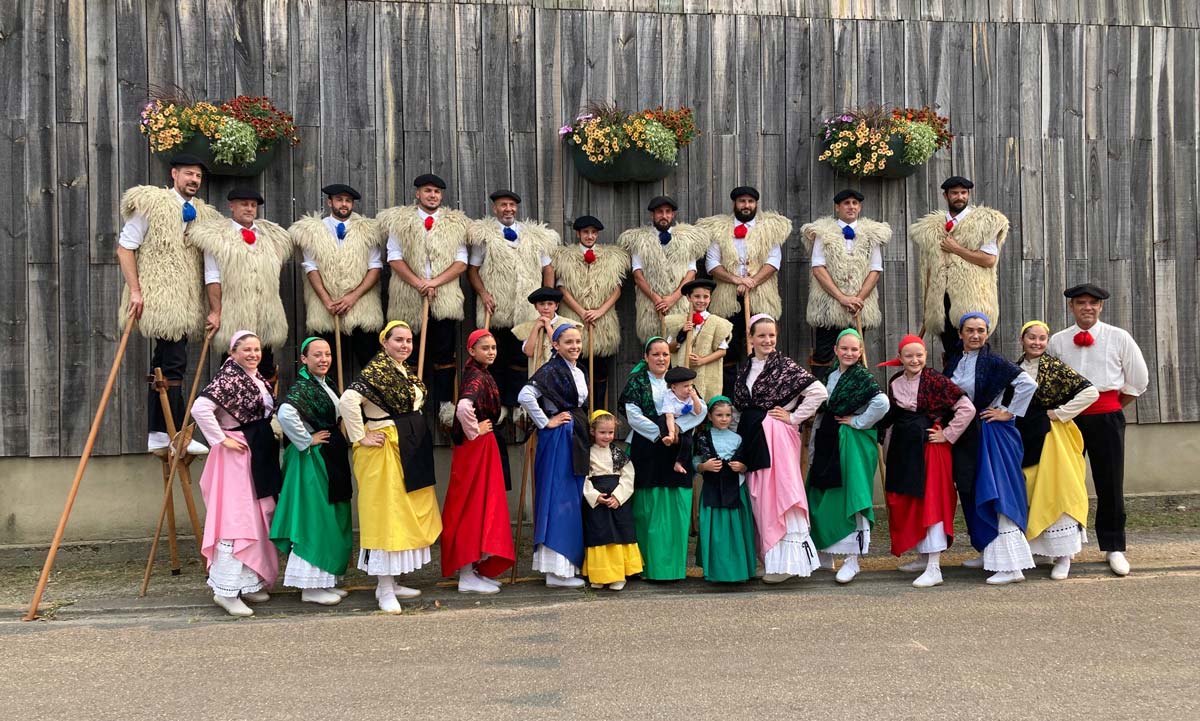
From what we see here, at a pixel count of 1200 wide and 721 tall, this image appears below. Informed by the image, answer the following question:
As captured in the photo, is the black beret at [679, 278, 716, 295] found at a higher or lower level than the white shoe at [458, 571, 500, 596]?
higher

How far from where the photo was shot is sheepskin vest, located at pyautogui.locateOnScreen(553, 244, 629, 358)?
7.50 metres

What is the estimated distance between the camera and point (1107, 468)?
6.55m

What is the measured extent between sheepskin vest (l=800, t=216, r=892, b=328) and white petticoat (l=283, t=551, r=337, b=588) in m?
4.04

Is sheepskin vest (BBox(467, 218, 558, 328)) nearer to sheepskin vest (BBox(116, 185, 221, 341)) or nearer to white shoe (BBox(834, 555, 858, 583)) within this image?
sheepskin vest (BBox(116, 185, 221, 341))

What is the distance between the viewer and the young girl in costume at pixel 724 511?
617cm

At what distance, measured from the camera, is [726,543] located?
20.3ft

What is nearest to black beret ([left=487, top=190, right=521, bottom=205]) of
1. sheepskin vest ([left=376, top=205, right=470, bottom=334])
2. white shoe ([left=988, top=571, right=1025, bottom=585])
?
sheepskin vest ([left=376, top=205, right=470, bottom=334])

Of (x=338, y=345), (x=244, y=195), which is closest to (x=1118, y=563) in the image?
(x=338, y=345)

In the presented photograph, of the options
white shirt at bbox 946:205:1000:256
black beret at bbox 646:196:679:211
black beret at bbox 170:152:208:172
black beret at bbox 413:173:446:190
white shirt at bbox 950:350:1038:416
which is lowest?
white shirt at bbox 950:350:1038:416

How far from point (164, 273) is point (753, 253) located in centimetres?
417

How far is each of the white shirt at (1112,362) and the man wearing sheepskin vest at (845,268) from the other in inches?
60.0

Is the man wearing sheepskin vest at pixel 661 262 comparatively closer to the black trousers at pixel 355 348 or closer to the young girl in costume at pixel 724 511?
the young girl in costume at pixel 724 511

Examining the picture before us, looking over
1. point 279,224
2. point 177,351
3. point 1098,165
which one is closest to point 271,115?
point 279,224

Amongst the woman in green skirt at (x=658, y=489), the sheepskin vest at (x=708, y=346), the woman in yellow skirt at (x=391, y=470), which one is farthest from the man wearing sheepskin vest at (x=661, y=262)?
the woman in yellow skirt at (x=391, y=470)
